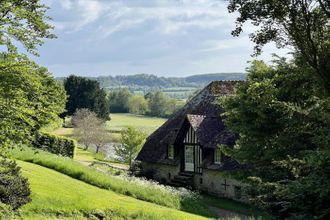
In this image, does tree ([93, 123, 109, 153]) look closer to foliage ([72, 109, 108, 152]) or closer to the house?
foliage ([72, 109, 108, 152])

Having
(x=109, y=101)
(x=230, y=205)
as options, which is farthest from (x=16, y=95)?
(x=109, y=101)

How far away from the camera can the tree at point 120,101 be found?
5399 inches

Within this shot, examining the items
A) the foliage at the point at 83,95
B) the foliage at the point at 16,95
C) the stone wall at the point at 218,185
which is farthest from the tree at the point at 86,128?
the foliage at the point at 16,95

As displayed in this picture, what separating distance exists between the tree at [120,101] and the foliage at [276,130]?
362ft

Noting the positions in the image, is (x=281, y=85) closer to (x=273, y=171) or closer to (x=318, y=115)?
(x=273, y=171)

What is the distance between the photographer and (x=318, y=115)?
45.2 feet

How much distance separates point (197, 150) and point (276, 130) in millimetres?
13350

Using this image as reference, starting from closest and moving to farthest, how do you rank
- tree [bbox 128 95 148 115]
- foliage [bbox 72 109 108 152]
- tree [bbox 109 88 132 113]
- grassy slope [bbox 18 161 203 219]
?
1. grassy slope [bbox 18 161 203 219]
2. foliage [bbox 72 109 108 152]
3. tree [bbox 128 95 148 115]
4. tree [bbox 109 88 132 113]

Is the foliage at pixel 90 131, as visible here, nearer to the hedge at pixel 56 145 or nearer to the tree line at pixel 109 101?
the tree line at pixel 109 101

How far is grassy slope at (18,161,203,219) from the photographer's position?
18031 millimetres

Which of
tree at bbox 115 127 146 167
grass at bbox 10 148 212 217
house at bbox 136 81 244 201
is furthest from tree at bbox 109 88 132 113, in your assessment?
grass at bbox 10 148 212 217

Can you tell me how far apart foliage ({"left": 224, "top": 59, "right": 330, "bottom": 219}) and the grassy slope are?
5004 millimetres

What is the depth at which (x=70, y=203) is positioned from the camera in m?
19.0

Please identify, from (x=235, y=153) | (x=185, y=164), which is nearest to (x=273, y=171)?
(x=235, y=153)
